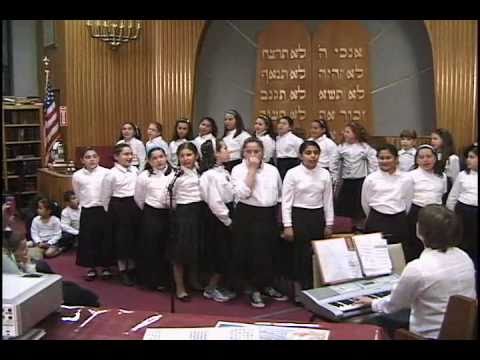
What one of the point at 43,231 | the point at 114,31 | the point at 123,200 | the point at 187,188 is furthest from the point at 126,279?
the point at 114,31

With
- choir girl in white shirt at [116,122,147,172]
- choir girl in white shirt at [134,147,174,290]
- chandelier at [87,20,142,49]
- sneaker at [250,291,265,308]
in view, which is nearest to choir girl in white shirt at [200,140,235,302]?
sneaker at [250,291,265,308]

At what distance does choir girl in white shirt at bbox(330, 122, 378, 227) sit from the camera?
672 centimetres

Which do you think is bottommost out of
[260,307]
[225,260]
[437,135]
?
[260,307]

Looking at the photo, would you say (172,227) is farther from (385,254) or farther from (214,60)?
(214,60)

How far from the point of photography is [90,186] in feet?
17.7

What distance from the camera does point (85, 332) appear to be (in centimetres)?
230

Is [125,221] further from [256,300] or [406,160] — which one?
[406,160]

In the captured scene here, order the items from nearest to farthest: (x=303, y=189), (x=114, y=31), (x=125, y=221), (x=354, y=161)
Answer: (x=303, y=189) < (x=125, y=221) < (x=354, y=161) < (x=114, y=31)

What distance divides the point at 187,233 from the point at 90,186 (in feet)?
3.60

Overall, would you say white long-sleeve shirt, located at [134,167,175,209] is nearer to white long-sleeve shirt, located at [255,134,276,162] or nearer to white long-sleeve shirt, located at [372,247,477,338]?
white long-sleeve shirt, located at [255,134,276,162]

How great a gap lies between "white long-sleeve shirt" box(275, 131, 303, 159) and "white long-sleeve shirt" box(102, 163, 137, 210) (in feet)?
8.08

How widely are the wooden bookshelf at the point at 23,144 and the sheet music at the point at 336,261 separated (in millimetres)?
6612
